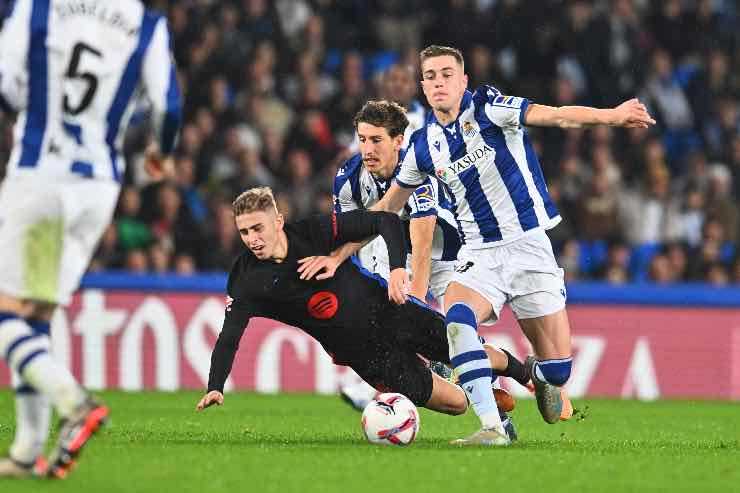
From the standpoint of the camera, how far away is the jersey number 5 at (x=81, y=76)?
5789mm

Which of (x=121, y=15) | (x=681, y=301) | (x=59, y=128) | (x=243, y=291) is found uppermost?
(x=121, y=15)

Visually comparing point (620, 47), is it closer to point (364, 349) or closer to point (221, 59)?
point (221, 59)

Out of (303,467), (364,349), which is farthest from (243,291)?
(303,467)

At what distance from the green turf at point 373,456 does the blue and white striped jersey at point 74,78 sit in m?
1.31

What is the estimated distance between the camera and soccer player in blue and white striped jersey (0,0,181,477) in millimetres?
5609

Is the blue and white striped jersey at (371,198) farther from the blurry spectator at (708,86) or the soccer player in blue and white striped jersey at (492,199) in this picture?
the blurry spectator at (708,86)

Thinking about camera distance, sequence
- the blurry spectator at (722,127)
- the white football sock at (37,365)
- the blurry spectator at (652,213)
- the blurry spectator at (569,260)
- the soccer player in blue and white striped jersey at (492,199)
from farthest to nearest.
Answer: the blurry spectator at (722,127) → the blurry spectator at (652,213) → the blurry spectator at (569,260) → the soccer player in blue and white striped jersey at (492,199) → the white football sock at (37,365)

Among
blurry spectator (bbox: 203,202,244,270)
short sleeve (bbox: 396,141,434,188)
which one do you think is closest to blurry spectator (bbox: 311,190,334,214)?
blurry spectator (bbox: 203,202,244,270)

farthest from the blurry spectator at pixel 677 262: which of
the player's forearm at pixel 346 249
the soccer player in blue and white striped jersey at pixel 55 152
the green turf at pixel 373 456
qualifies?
the soccer player in blue and white striped jersey at pixel 55 152

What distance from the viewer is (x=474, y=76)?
16.1 meters

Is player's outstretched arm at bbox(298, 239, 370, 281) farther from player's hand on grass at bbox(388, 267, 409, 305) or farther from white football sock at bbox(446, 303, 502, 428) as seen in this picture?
white football sock at bbox(446, 303, 502, 428)

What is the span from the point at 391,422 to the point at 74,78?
8.63 feet

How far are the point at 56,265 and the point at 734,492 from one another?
2.84 meters

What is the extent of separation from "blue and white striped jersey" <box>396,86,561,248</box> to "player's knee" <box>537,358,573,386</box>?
0.78 m
